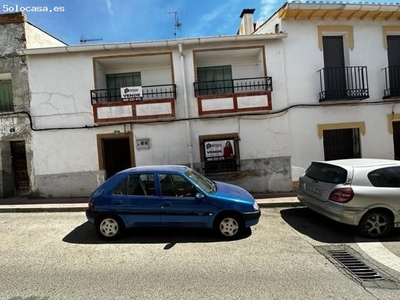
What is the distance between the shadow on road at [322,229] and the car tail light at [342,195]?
29.4 inches

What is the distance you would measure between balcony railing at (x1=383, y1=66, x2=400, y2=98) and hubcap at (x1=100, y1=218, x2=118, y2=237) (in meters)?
9.57

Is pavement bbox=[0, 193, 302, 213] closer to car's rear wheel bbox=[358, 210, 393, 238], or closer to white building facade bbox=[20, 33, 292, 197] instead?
white building facade bbox=[20, 33, 292, 197]

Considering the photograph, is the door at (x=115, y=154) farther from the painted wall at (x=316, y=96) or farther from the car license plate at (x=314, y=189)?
the car license plate at (x=314, y=189)

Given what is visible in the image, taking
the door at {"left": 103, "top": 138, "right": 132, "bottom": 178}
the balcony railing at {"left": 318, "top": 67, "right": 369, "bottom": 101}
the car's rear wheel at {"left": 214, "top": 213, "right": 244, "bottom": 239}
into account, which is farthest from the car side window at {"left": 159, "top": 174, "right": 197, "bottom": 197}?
the balcony railing at {"left": 318, "top": 67, "right": 369, "bottom": 101}

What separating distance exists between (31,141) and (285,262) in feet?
28.5

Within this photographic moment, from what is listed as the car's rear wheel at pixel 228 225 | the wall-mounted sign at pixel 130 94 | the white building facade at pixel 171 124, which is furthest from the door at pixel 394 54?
the wall-mounted sign at pixel 130 94

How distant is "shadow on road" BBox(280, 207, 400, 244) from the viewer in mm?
4809

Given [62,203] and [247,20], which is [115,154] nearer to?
[62,203]

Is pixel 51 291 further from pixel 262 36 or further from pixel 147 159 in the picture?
pixel 262 36

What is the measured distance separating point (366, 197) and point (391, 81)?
20.9 feet

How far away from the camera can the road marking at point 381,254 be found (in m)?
3.82

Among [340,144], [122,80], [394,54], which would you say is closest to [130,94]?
[122,80]

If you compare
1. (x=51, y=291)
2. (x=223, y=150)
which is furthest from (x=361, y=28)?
(x=51, y=291)

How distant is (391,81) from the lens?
8.83m
